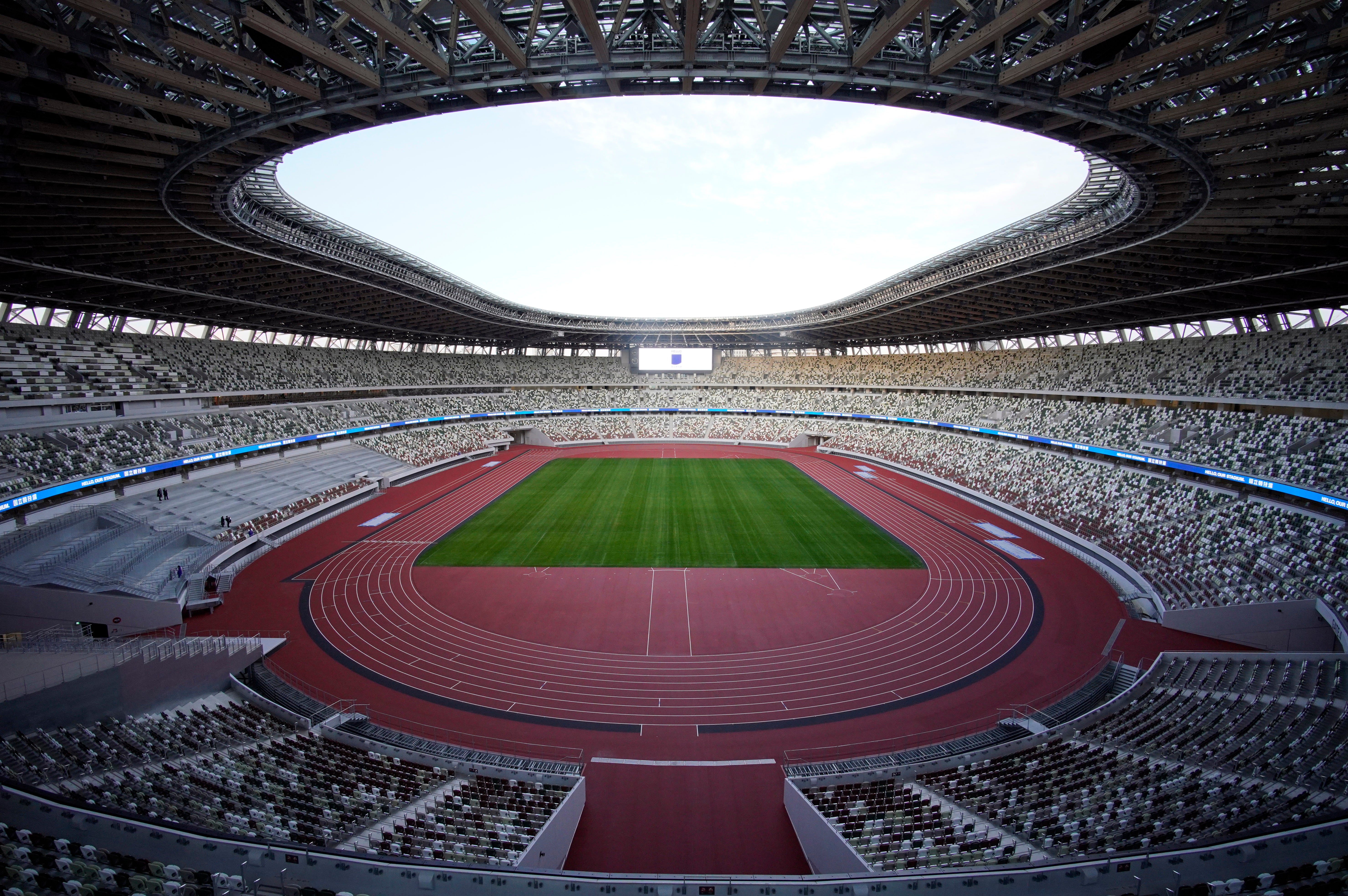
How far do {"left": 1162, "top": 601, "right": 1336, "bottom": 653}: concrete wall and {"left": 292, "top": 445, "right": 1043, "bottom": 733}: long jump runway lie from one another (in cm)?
432

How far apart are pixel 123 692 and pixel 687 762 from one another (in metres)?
12.6

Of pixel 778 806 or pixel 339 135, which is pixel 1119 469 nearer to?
pixel 778 806

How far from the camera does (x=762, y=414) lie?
66750 millimetres

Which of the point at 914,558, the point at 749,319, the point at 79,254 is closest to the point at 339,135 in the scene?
Result: the point at 79,254

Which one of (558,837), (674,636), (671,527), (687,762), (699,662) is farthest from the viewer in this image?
(671,527)

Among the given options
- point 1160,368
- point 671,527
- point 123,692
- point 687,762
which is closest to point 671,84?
point 687,762

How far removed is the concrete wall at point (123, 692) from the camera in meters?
11.2

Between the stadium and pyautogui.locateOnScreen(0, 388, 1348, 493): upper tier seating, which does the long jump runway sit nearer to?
the stadium

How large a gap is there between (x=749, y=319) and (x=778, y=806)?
50652 millimetres

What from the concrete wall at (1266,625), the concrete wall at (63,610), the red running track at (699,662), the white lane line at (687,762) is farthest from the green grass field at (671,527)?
the white lane line at (687,762)

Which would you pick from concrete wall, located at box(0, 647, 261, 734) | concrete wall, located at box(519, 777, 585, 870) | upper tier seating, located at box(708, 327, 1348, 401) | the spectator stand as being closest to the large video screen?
upper tier seating, located at box(708, 327, 1348, 401)

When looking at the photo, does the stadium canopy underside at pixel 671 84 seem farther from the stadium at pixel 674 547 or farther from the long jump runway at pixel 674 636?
the long jump runway at pixel 674 636

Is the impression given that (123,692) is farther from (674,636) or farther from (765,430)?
(765,430)

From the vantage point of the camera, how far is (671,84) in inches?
469
